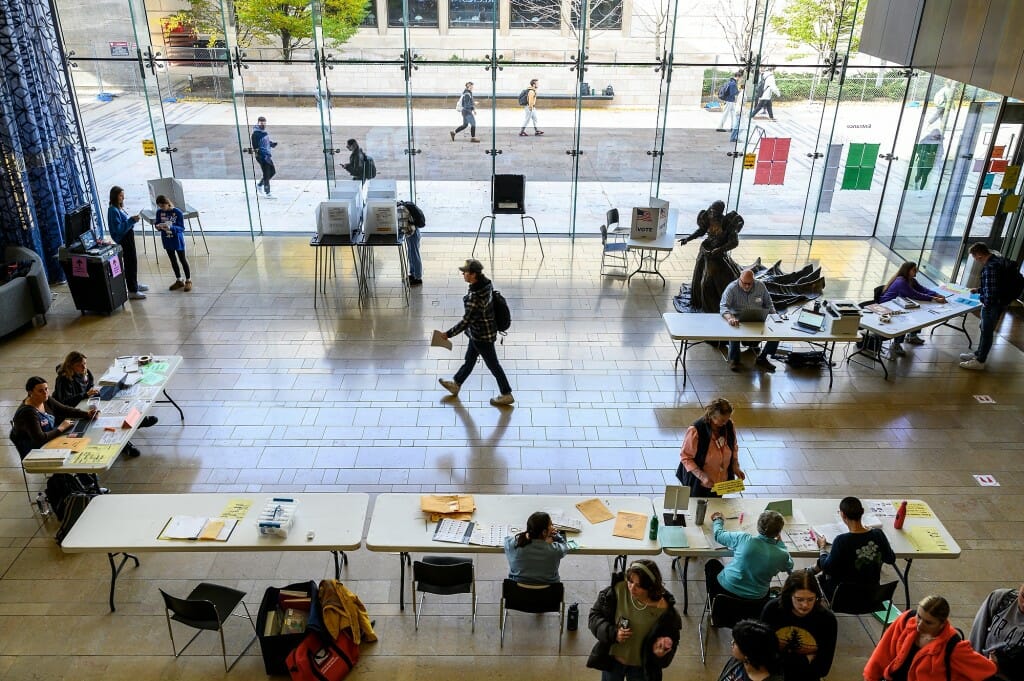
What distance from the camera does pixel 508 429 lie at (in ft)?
27.0

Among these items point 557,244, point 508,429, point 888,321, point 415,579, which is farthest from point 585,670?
point 557,244

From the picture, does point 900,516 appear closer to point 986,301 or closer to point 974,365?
point 986,301

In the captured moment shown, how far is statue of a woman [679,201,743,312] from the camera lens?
32.4 feet

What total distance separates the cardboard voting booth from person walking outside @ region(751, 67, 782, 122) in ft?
8.19

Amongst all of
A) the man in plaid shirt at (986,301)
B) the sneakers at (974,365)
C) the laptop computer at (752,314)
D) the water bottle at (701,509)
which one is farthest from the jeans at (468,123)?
the water bottle at (701,509)

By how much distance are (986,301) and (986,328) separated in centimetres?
42

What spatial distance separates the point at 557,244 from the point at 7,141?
7.99m

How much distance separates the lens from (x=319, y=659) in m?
5.27

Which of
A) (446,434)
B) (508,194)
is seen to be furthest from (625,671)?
(508,194)

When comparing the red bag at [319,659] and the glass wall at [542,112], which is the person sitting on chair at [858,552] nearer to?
the red bag at [319,659]

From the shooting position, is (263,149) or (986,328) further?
(263,149)

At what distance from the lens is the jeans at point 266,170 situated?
511 inches

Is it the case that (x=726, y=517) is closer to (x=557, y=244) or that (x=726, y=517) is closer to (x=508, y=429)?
(x=508, y=429)

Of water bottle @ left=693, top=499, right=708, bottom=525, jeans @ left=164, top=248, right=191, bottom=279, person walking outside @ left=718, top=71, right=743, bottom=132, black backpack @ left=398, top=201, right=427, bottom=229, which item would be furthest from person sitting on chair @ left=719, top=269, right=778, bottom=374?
jeans @ left=164, top=248, right=191, bottom=279
